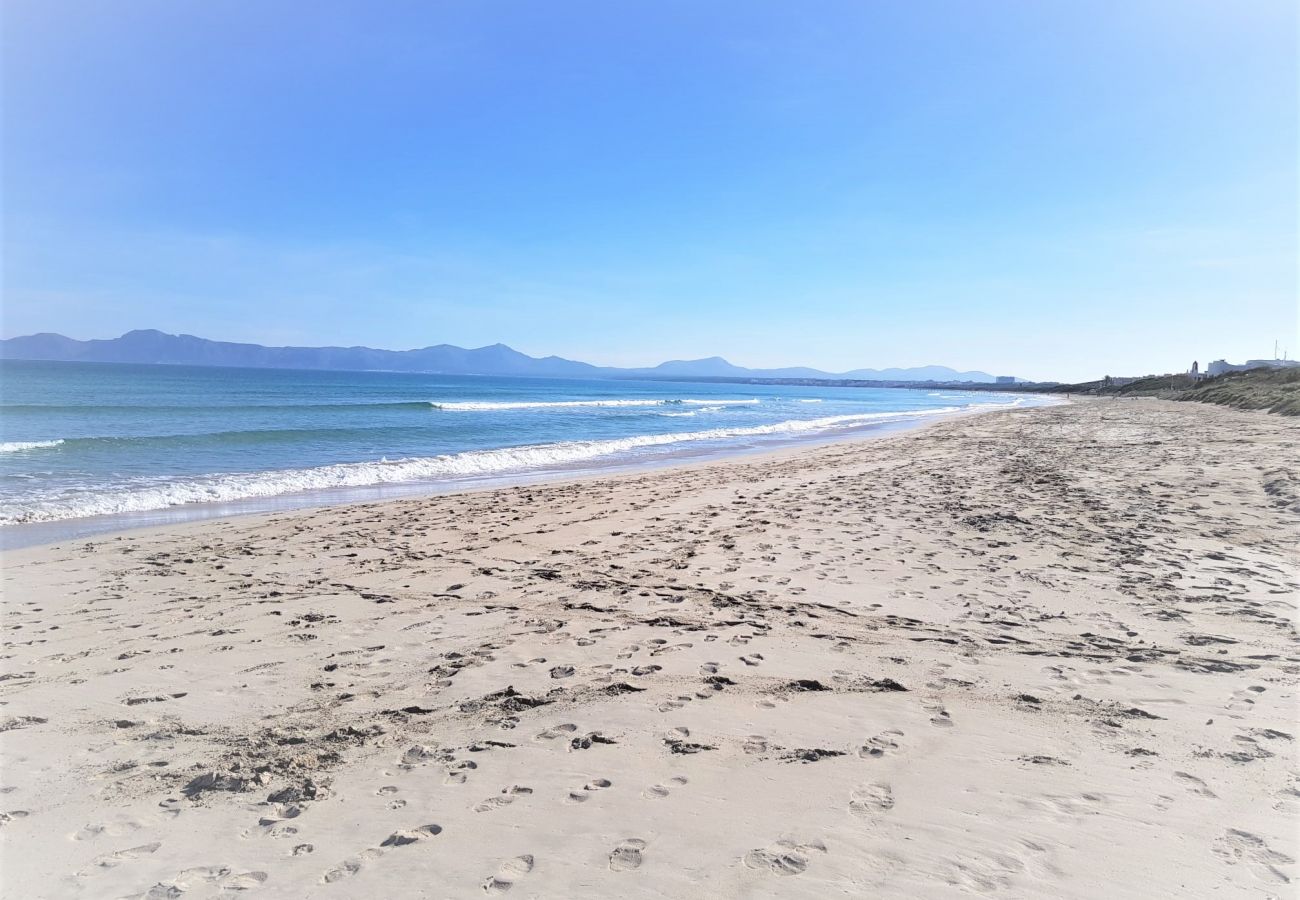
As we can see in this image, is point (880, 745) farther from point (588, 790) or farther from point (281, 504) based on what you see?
point (281, 504)

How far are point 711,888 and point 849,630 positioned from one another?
3075mm

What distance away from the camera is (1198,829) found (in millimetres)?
2729

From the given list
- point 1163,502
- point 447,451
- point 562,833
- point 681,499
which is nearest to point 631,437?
point 447,451

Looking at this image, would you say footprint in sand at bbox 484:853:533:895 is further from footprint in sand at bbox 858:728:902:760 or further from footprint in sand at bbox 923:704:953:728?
footprint in sand at bbox 923:704:953:728

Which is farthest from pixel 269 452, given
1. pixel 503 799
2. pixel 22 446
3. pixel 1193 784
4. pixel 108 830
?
pixel 1193 784

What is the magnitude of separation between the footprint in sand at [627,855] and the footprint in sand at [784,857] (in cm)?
43

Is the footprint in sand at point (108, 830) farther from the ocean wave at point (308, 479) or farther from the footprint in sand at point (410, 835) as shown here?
the ocean wave at point (308, 479)

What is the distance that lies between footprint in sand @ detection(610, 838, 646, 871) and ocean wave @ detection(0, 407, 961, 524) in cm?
1235

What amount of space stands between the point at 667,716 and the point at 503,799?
1.11 meters

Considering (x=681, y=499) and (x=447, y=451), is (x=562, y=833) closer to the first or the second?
(x=681, y=499)

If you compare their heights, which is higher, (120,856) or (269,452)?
(120,856)

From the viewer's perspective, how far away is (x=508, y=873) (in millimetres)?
2545

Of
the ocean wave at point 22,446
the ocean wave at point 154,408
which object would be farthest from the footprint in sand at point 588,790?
the ocean wave at point 154,408

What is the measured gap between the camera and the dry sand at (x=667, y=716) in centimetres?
262
